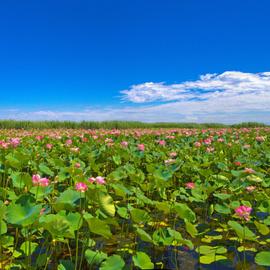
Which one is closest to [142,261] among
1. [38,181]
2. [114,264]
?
[114,264]

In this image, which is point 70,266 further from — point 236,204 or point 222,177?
point 222,177

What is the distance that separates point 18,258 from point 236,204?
5.98 feet

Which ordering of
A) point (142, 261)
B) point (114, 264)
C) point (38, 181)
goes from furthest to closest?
point (38, 181) → point (142, 261) → point (114, 264)

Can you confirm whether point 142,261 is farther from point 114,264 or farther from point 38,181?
point 38,181

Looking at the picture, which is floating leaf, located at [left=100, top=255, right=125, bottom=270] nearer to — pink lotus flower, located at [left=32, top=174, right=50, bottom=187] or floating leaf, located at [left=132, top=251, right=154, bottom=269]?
floating leaf, located at [left=132, top=251, right=154, bottom=269]

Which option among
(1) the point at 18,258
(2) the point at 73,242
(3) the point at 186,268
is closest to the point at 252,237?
(3) the point at 186,268

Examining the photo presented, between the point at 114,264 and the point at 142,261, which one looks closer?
the point at 114,264

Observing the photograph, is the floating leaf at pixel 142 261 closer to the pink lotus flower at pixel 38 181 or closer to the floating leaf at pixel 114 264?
the floating leaf at pixel 114 264

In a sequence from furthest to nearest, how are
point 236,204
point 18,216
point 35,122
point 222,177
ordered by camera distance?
point 35,122, point 222,177, point 236,204, point 18,216

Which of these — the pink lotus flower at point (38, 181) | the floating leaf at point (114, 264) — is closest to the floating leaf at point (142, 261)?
the floating leaf at point (114, 264)

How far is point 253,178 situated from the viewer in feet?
10.2

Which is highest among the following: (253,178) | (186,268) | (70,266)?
(253,178)

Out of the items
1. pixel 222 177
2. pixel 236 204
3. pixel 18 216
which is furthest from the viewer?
pixel 222 177

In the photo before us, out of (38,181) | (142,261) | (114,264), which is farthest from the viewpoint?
(38,181)
